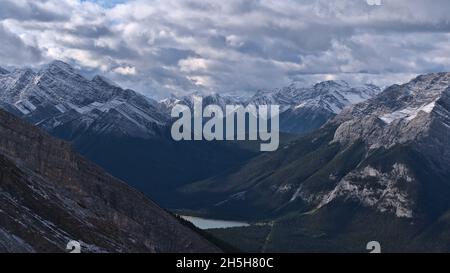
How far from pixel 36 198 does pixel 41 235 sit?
75.9 ft
